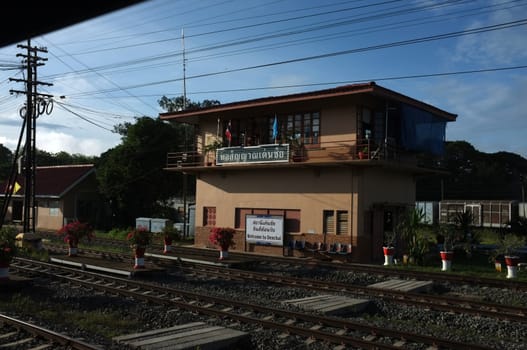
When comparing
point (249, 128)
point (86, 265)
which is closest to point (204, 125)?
point (249, 128)

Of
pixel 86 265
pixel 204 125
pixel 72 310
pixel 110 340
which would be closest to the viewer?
pixel 110 340

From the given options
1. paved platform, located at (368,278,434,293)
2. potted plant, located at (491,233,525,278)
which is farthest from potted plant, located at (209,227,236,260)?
potted plant, located at (491,233,525,278)

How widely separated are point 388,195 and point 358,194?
2.64 metres

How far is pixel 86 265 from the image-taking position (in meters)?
17.1

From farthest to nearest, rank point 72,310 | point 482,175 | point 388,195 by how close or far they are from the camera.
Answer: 1. point 482,175
2. point 388,195
3. point 72,310

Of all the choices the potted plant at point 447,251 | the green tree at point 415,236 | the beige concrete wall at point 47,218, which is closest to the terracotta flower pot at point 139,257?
the green tree at point 415,236

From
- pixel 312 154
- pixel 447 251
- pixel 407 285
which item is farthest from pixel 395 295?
pixel 312 154

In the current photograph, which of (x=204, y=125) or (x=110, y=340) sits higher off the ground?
(x=204, y=125)

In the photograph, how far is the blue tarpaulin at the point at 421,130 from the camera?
22.0 metres

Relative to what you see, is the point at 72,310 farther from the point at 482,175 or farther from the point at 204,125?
the point at 482,175

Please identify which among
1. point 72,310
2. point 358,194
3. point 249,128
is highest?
point 249,128

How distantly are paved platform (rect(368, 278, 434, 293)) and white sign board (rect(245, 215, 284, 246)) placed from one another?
28.5 feet

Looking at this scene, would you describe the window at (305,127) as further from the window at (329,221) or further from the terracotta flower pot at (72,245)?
the terracotta flower pot at (72,245)

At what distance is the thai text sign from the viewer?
2270 centimetres
